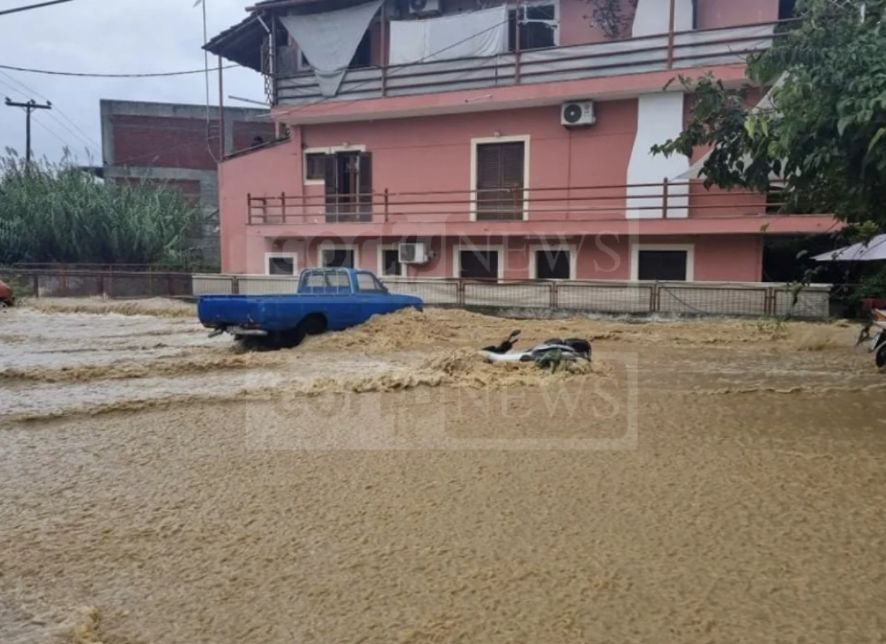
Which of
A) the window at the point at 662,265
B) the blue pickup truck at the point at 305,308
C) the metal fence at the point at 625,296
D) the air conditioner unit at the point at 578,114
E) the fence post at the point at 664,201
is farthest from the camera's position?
the air conditioner unit at the point at 578,114

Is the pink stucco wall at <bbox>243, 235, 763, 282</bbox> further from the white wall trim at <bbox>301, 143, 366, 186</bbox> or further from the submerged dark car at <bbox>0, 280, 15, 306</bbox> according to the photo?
the submerged dark car at <bbox>0, 280, 15, 306</bbox>

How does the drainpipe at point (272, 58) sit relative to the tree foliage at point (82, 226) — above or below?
above

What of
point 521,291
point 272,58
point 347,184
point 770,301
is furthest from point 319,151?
point 770,301

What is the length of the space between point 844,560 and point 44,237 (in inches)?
1095

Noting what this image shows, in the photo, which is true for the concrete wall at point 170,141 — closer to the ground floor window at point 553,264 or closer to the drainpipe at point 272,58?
the drainpipe at point 272,58

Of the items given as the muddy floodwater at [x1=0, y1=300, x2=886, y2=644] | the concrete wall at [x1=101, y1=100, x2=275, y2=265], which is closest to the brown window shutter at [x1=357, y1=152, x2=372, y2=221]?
the muddy floodwater at [x1=0, y1=300, x2=886, y2=644]

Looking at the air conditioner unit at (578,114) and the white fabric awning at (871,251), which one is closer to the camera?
the white fabric awning at (871,251)

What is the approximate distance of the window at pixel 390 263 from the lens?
2077 centimetres

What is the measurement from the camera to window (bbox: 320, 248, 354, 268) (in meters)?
21.5

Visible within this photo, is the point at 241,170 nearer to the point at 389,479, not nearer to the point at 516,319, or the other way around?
the point at 516,319

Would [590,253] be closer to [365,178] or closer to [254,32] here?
[365,178]

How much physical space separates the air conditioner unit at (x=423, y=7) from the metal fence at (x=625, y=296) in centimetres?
794

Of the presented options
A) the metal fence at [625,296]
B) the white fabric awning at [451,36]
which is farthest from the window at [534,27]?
the metal fence at [625,296]

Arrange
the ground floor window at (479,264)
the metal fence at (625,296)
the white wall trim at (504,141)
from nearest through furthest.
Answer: the metal fence at (625,296)
the white wall trim at (504,141)
the ground floor window at (479,264)
